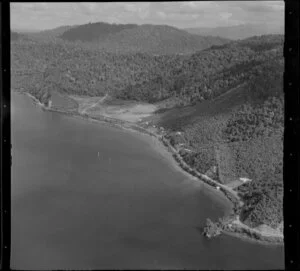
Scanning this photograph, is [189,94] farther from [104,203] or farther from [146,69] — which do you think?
[104,203]

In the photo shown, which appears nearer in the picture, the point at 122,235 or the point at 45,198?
the point at 122,235

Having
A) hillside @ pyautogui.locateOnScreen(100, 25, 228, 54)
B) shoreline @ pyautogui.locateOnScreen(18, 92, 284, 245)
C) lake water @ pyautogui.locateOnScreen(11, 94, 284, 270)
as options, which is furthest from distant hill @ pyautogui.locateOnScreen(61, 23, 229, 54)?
lake water @ pyautogui.locateOnScreen(11, 94, 284, 270)

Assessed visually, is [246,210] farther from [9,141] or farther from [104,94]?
[104,94]

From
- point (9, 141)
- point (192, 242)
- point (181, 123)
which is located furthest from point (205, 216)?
point (9, 141)

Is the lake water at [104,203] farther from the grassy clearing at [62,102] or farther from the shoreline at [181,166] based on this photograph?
the grassy clearing at [62,102]

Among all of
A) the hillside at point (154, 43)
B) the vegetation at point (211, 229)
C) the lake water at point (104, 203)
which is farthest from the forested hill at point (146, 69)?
the vegetation at point (211, 229)
